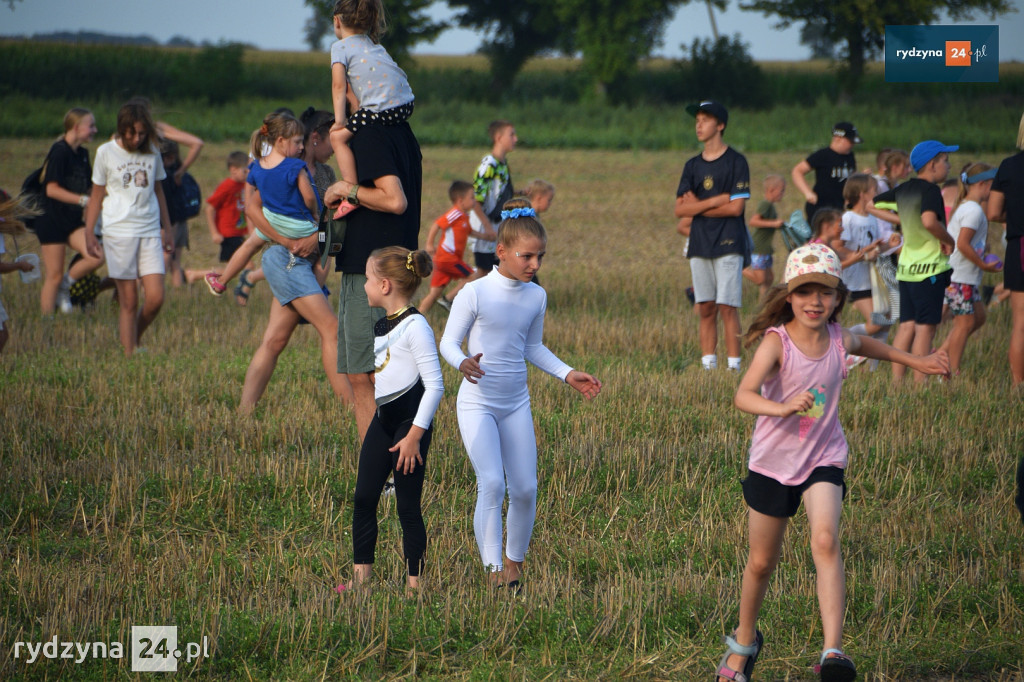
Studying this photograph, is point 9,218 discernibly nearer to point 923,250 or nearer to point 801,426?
point 801,426

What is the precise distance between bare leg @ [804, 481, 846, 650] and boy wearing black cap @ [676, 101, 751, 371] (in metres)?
5.41

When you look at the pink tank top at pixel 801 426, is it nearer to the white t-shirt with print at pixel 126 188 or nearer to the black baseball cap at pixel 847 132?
the white t-shirt with print at pixel 126 188

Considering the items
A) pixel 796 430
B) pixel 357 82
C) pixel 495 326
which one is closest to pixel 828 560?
pixel 796 430

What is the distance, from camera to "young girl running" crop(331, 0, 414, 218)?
18.0 ft

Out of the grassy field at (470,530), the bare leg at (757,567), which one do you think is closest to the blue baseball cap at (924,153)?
the grassy field at (470,530)

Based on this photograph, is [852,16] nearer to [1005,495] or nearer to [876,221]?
[876,221]

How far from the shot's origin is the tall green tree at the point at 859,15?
53781mm

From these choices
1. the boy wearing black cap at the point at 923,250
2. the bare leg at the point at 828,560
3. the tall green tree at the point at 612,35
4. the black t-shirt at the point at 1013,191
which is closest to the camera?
the bare leg at the point at 828,560

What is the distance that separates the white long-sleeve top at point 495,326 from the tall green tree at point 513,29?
67.9 m

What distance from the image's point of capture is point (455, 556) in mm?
5199

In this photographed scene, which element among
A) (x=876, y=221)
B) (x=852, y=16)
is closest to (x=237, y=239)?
(x=876, y=221)

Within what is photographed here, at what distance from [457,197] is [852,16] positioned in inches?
1966

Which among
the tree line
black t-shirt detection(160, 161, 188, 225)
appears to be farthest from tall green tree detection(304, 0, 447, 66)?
black t-shirt detection(160, 161, 188, 225)

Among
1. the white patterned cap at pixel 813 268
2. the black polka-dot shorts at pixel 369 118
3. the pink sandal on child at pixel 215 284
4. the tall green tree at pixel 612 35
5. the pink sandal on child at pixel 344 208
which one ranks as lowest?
the pink sandal on child at pixel 215 284
